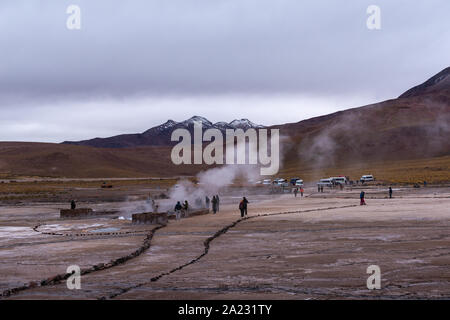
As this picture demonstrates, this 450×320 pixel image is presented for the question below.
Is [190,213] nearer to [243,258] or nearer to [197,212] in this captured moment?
[197,212]

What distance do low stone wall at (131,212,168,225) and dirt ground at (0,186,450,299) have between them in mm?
913

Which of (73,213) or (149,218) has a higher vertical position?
(149,218)

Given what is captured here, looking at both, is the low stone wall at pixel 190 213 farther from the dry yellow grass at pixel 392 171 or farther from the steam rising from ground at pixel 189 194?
the dry yellow grass at pixel 392 171

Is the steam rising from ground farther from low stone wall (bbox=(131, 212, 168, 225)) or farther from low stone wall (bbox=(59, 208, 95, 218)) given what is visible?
low stone wall (bbox=(131, 212, 168, 225))

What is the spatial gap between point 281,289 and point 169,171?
172 meters

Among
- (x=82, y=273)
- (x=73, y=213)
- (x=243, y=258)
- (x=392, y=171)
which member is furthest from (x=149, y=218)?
(x=392, y=171)

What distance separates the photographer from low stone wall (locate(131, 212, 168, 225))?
28266 millimetres

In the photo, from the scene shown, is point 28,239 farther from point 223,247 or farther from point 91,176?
point 91,176

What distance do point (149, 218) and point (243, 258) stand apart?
505 inches

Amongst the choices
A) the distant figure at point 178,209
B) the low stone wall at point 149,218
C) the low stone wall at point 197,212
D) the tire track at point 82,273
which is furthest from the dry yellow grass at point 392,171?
the tire track at point 82,273

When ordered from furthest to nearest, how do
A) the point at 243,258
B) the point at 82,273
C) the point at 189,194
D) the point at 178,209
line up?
the point at 189,194
the point at 178,209
the point at 243,258
the point at 82,273

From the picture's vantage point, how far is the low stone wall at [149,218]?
28.3 meters

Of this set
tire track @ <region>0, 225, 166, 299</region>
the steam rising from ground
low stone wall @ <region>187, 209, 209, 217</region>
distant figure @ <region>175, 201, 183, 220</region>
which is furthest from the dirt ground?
the steam rising from ground

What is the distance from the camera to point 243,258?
642 inches
